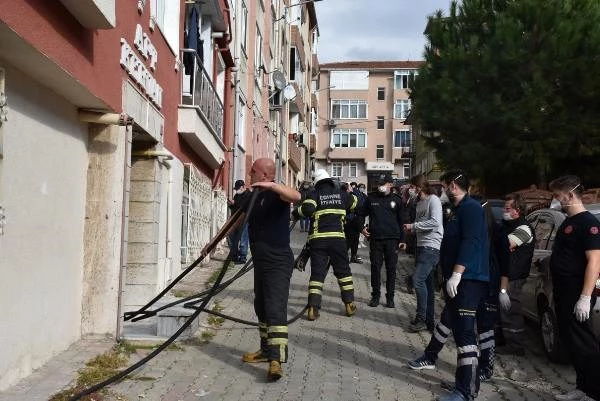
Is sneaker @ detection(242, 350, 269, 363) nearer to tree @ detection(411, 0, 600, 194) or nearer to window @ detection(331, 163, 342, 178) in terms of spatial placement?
tree @ detection(411, 0, 600, 194)

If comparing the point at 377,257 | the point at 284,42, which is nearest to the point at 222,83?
the point at 377,257

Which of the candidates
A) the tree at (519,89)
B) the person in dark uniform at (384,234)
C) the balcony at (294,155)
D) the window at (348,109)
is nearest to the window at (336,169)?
the window at (348,109)

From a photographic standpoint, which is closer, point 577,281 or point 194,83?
point 577,281

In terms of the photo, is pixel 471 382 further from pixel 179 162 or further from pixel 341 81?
pixel 341 81

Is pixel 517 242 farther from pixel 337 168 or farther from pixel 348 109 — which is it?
pixel 337 168

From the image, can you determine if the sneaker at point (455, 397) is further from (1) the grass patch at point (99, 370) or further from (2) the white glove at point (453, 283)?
(1) the grass patch at point (99, 370)

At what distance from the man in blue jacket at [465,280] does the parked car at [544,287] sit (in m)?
1.42

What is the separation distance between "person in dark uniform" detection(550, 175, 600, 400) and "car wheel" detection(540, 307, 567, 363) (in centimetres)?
134

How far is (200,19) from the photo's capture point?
14688 millimetres

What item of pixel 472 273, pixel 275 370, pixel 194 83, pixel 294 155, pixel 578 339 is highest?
pixel 294 155

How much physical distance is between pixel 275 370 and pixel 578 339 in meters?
2.49

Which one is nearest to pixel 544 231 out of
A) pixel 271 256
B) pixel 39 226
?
pixel 271 256

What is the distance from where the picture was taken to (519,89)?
901 inches

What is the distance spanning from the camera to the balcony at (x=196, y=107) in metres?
12.7
